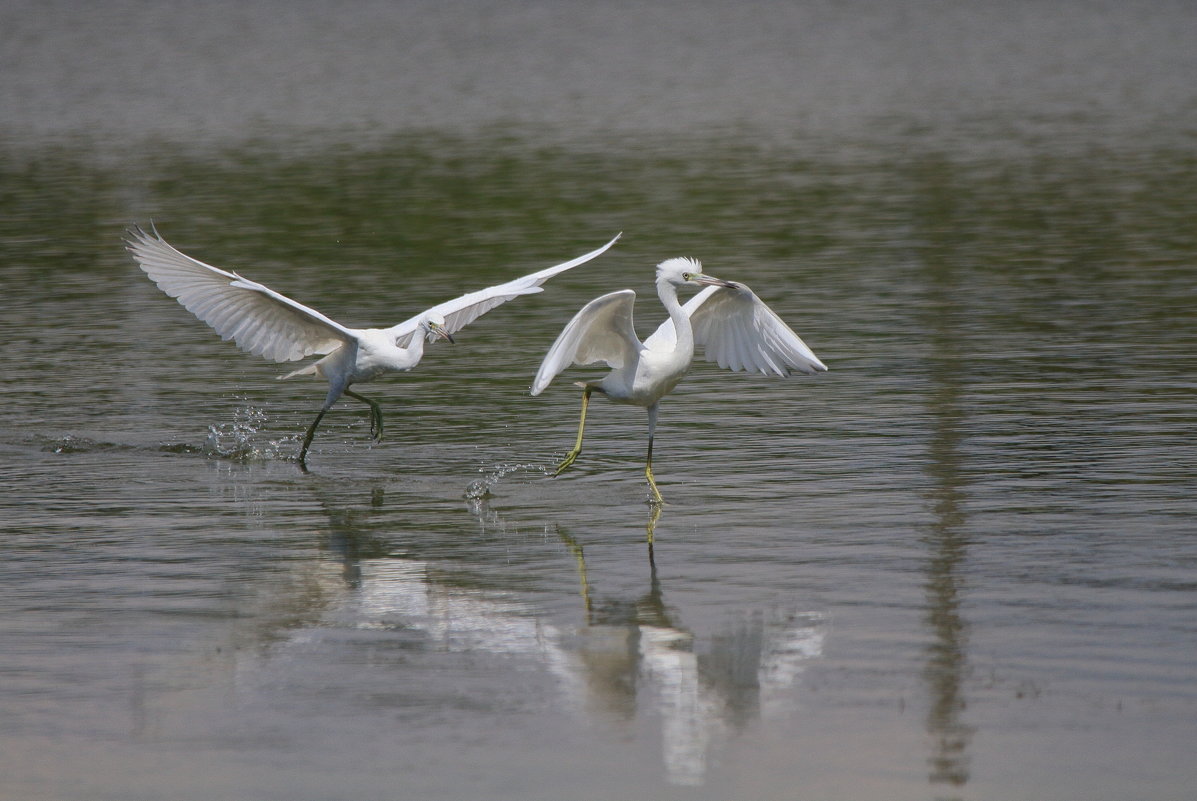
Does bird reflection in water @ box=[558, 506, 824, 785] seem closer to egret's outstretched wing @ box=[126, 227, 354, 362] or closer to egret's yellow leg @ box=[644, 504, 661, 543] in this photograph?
egret's yellow leg @ box=[644, 504, 661, 543]

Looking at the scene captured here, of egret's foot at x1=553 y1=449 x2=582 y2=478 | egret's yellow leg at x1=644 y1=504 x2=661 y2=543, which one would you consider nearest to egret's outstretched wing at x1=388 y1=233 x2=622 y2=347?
egret's foot at x1=553 y1=449 x2=582 y2=478

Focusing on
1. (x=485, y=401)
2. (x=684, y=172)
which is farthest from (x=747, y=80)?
(x=485, y=401)

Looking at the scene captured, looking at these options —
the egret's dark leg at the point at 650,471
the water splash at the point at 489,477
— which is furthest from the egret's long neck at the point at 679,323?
the water splash at the point at 489,477

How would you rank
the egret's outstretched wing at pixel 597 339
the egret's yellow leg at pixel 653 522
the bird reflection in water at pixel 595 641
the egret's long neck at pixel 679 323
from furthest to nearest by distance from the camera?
1. the egret's long neck at pixel 679 323
2. the egret's outstretched wing at pixel 597 339
3. the egret's yellow leg at pixel 653 522
4. the bird reflection in water at pixel 595 641

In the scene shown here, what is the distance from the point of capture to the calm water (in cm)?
727

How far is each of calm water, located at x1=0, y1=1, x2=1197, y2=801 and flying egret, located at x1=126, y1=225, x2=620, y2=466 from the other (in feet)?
2.09

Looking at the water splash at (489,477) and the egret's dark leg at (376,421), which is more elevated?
the egret's dark leg at (376,421)

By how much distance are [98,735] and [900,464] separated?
19.9ft

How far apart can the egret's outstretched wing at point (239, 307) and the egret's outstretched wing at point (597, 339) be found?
205cm

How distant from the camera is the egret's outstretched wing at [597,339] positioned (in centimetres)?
1089

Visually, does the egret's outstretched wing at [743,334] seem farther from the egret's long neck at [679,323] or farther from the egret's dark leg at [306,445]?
the egret's dark leg at [306,445]

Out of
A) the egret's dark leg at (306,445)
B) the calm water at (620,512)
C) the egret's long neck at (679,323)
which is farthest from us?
the egret's dark leg at (306,445)

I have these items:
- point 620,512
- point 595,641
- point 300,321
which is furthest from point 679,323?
point 595,641

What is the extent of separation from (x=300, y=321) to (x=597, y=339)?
2.62 meters
